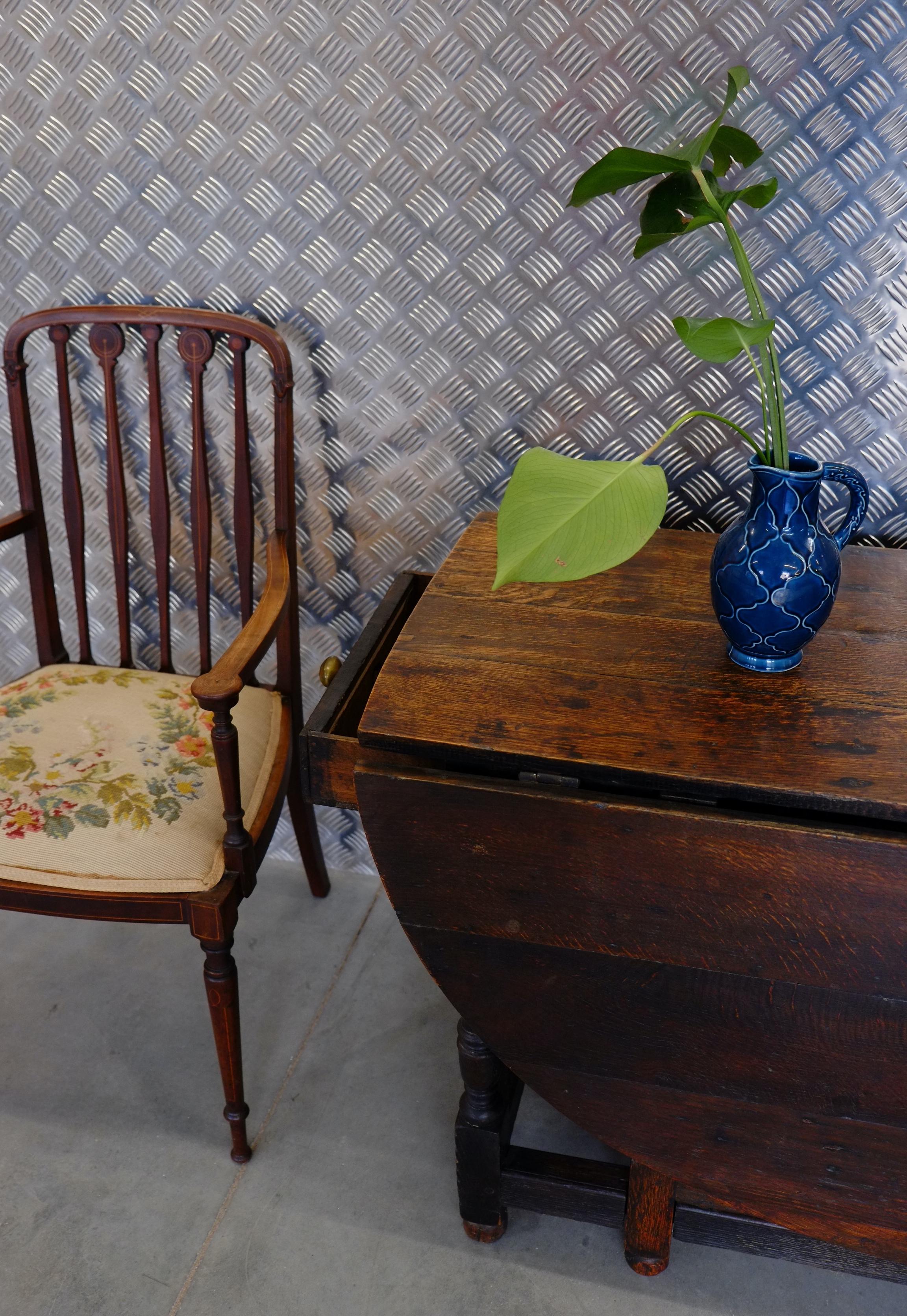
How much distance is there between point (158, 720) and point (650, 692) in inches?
33.6

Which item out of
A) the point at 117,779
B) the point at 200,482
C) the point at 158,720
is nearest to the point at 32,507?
the point at 200,482

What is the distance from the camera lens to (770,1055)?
46.8 inches

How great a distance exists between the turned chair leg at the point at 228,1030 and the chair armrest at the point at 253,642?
1.28ft

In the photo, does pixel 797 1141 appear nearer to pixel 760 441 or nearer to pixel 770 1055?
pixel 770 1055

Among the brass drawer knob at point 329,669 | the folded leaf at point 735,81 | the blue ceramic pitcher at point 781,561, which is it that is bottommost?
the brass drawer knob at point 329,669

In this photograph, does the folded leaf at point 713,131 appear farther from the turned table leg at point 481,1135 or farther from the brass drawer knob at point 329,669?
the turned table leg at point 481,1135

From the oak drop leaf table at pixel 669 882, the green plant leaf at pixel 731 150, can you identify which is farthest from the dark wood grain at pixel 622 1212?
the green plant leaf at pixel 731 150

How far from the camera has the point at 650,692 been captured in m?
1.24

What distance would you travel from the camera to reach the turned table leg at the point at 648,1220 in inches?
54.5

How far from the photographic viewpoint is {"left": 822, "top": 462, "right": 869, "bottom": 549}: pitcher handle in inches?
47.5

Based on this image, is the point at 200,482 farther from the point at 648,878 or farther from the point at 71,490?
the point at 648,878

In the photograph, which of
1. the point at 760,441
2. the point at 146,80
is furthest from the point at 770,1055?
the point at 146,80

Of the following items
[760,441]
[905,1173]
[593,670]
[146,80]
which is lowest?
[905,1173]

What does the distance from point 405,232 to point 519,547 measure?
86cm
